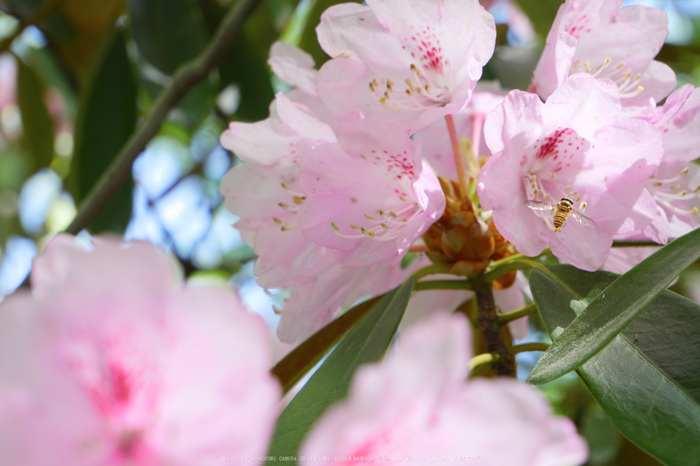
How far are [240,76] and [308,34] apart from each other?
0.76 ft

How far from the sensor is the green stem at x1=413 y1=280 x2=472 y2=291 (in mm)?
A: 717

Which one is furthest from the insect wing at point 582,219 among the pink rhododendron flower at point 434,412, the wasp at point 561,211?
the pink rhododendron flower at point 434,412

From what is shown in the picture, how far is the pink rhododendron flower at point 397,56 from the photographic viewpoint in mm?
638

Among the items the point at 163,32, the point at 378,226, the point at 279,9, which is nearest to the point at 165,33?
the point at 163,32

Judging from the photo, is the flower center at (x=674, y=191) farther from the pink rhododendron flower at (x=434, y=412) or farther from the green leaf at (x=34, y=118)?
the green leaf at (x=34, y=118)

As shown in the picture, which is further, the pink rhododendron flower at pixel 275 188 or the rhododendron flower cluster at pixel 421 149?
the pink rhododendron flower at pixel 275 188

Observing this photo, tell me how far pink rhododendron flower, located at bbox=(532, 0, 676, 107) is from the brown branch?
65cm

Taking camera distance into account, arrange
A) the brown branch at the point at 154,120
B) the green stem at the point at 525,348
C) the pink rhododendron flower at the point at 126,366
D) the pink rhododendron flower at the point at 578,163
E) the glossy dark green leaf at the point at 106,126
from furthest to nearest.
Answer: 1. the glossy dark green leaf at the point at 106,126
2. the brown branch at the point at 154,120
3. the green stem at the point at 525,348
4. the pink rhododendron flower at the point at 578,163
5. the pink rhododendron flower at the point at 126,366

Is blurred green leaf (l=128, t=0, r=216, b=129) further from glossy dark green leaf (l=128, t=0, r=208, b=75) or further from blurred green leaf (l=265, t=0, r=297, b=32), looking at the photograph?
blurred green leaf (l=265, t=0, r=297, b=32)

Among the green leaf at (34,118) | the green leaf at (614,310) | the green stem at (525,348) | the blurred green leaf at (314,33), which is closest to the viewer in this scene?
the green leaf at (614,310)

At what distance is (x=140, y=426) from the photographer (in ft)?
0.86

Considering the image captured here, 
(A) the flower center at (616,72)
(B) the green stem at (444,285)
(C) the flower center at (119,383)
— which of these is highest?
(C) the flower center at (119,383)

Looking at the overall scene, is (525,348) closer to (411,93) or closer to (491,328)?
(491,328)

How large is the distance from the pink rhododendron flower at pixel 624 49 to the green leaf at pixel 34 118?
1.57 metres
